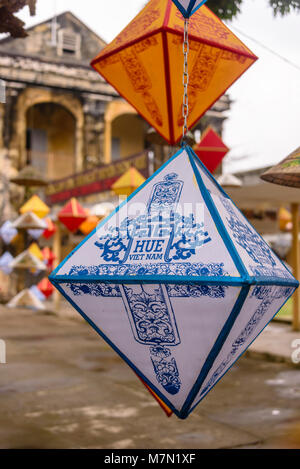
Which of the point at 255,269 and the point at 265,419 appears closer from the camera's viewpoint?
the point at 255,269

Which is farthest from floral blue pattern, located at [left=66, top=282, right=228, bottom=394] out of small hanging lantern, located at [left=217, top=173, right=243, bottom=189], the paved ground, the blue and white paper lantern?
small hanging lantern, located at [left=217, top=173, right=243, bottom=189]

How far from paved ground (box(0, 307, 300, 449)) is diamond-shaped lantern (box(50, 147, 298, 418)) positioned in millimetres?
4181

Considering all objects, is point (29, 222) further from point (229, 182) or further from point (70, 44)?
point (70, 44)

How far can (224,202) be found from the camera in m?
1.68

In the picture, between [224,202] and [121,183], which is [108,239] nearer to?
[224,202]

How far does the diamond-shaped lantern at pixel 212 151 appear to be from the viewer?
5191 mm

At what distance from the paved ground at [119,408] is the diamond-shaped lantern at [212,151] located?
2743 mm

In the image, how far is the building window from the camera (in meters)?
20.6

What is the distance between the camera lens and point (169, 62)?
243 cm

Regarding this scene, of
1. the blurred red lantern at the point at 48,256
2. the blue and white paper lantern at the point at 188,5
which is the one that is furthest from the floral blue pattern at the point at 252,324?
the blurred red lantern at the point at 48,256

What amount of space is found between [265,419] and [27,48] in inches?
674

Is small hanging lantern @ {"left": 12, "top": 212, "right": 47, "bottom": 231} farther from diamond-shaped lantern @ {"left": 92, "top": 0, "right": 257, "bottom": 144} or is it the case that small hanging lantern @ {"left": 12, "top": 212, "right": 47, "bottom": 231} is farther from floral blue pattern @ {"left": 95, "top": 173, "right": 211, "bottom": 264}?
floral blue pattern @ {"left": 95, "top": 173, "right": 211, "bottom": 264}

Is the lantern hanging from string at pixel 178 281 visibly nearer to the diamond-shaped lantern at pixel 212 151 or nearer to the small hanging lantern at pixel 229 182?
the diamond-shaped lantern at pixel 212 151
